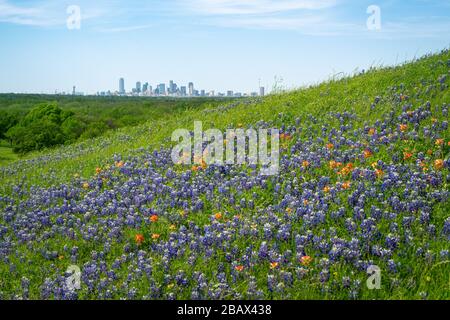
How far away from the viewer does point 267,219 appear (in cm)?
629

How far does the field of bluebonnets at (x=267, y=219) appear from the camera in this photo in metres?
5.11

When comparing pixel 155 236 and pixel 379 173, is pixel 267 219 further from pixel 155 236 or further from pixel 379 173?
pixel 379 173

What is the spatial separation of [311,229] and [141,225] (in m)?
2.35

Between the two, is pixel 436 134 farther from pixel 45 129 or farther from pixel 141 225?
pixel 45 129

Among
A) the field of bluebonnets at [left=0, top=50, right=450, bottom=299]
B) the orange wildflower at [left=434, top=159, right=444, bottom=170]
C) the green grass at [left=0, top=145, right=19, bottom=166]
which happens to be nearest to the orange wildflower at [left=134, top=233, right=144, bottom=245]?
the field of bluebonnets at [left=0, top=50, right=450, bottom=299]

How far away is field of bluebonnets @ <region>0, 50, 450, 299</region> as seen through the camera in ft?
16.8

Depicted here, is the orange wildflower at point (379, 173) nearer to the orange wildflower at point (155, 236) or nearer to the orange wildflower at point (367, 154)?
the orange wildflower at point (367, 154)

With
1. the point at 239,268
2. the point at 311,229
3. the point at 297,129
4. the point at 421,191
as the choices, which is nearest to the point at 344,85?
the point at 297,129

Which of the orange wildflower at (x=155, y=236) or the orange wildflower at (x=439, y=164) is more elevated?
the orange wildflower at (x=439, y=164)

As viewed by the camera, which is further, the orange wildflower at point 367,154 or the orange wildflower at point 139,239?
the orange wildflower at point 367,154

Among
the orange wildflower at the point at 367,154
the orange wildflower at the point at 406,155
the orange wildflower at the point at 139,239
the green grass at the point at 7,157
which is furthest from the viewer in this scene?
the green grass at the point at 7,157

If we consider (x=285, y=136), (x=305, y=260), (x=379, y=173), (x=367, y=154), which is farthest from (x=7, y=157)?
(x=305, y=260)

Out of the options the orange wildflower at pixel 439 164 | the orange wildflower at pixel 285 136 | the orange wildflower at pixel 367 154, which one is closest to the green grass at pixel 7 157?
the orange wildflower at pixel 285 136

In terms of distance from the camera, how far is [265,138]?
9758mm
